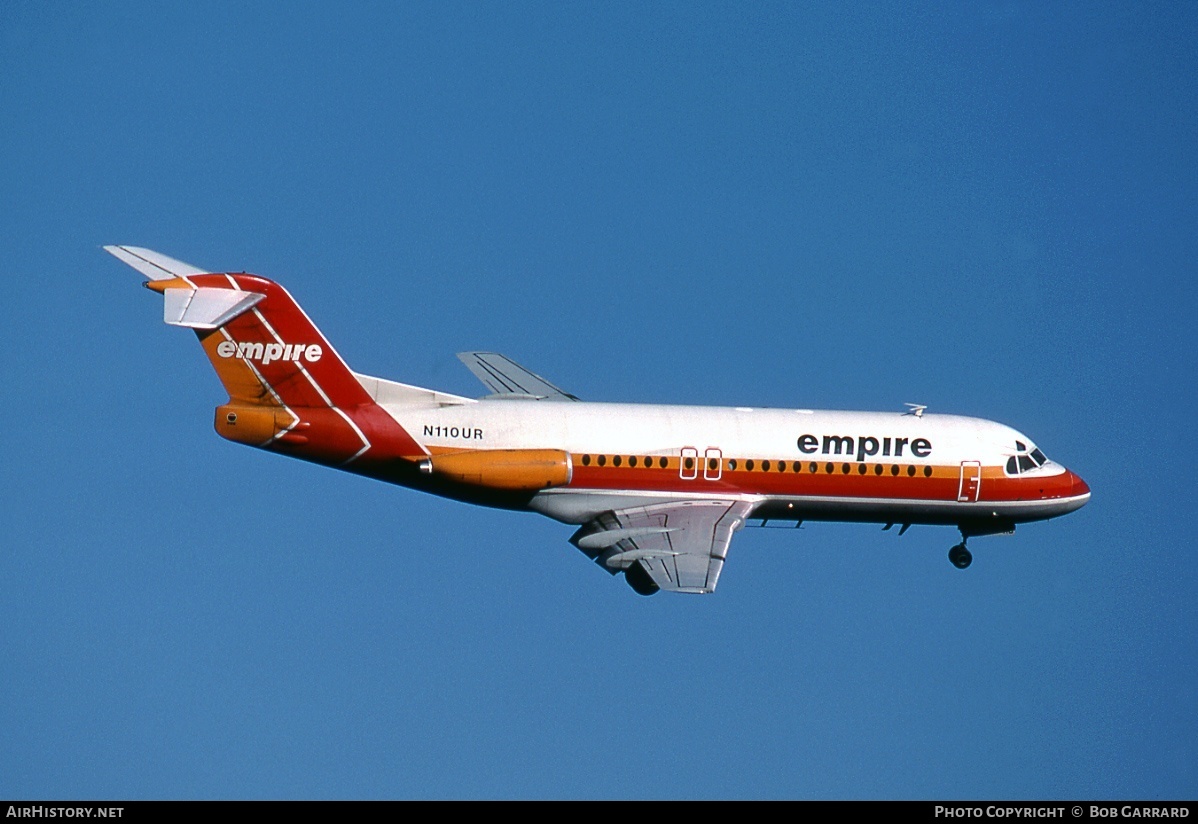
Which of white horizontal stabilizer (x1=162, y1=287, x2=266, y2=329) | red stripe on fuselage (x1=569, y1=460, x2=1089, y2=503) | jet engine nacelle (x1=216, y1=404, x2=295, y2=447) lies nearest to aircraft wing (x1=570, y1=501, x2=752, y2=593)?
red stripe on fuselage (x1=569, y1=460, x2=1089, y2=503)

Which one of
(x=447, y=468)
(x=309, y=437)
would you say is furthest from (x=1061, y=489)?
(x=309, y=437)

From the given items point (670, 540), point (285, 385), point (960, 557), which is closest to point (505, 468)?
point (670, 540)

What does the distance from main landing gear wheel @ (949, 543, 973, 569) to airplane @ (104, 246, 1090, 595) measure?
118 millimetres

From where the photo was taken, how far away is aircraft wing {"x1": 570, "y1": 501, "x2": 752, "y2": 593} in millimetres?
51156

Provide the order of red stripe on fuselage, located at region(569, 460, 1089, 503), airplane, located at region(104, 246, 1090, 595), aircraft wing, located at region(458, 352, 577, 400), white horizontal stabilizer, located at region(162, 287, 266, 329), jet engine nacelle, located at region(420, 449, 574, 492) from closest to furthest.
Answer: white horizontal stabilizer, located at region(162, 287, 266, 329), airplane, located at region(104, 246, 1090, 595), jet engine nacelle, located at region(420, 449, 574, 492), red stripe on fuselage, located at region(569, 460, 1089, 503), aircraft wing, located at region(458, 352, 577, 400)

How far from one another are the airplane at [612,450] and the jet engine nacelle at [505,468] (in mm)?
44

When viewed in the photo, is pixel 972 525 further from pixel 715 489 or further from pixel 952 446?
pixel 715 489

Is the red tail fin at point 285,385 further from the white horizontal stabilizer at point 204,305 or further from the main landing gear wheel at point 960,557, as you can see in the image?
the main landing gear wheel at point 960,557

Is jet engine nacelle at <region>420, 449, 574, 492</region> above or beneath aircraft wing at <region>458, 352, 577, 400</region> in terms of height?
beneath

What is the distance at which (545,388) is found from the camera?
62.9 meters

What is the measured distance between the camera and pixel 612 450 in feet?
185

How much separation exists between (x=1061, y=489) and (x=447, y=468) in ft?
69.7

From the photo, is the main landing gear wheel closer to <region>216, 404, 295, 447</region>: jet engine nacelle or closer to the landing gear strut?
the landing gear strut
